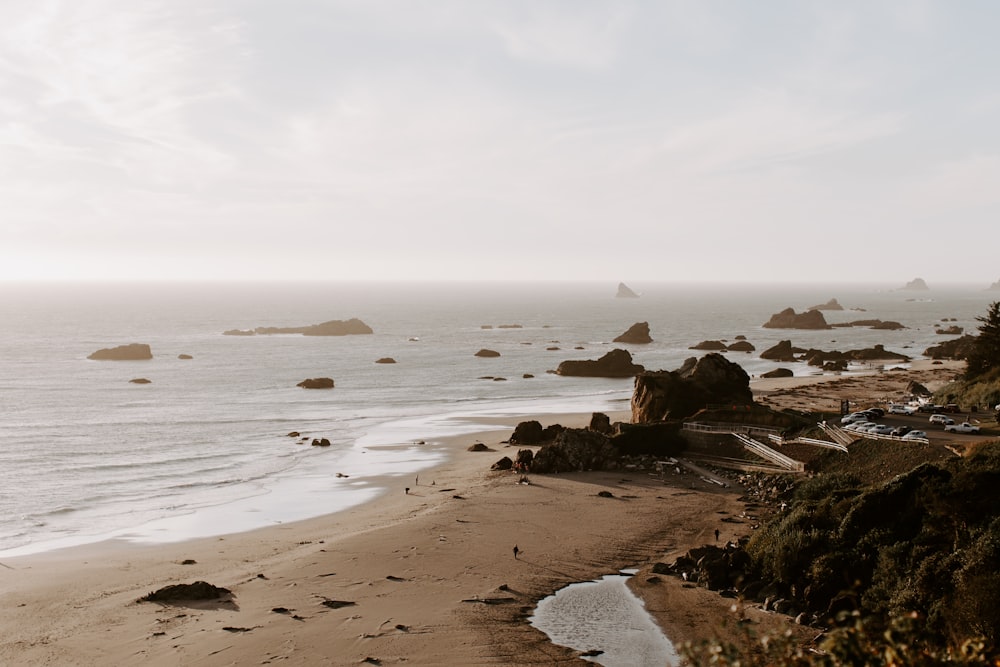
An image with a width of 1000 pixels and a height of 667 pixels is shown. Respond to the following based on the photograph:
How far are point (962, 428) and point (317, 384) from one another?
3080 inches

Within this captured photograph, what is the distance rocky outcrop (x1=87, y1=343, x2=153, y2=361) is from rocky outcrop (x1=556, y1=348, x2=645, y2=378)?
253 ft

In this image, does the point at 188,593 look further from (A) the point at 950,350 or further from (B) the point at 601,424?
(A) the point at 950,350

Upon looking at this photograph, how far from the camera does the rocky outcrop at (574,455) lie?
5491cm

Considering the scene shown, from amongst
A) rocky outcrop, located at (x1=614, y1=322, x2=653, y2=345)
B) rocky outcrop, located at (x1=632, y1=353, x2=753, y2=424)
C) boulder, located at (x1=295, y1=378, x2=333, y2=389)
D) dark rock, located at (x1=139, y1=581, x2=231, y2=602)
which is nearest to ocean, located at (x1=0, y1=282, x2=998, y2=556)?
boulder, located at (x1=295, y1=378, x2=333, y2=389)

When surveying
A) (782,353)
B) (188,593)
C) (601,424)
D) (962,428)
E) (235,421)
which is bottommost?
(235,421)

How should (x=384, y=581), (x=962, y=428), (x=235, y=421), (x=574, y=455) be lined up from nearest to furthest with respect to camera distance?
(x=384, y=581) < (x=962, y=428) < (x=574, y=455) < (x=235, y=421)

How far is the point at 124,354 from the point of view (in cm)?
14538

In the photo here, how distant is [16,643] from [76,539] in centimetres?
1482

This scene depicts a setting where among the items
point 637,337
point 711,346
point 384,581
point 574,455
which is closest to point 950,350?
point 711,346

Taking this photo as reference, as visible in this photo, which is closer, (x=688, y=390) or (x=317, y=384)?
(x=688, y=390)

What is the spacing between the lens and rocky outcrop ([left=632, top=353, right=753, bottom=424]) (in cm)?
6656

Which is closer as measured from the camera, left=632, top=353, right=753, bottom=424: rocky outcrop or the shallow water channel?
the shallow water channel

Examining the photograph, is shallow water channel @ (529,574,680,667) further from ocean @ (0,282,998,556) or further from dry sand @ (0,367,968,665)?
ocean @ (0,282,998,556)

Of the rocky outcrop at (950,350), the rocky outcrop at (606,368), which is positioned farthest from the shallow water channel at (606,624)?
the rocky outcrop at (950,350)
